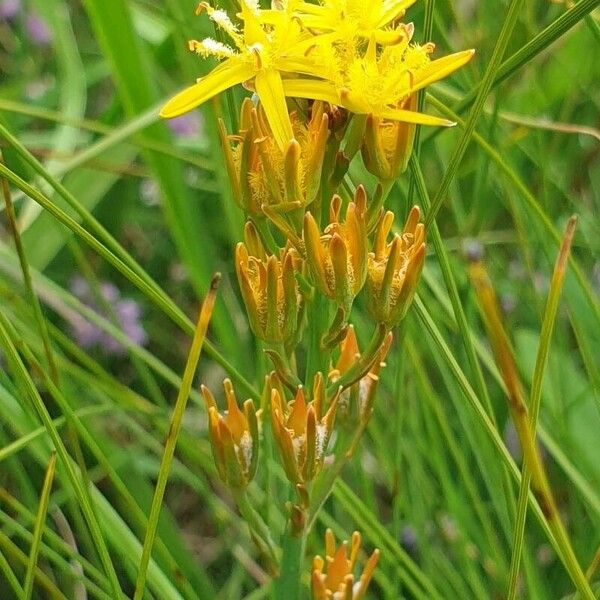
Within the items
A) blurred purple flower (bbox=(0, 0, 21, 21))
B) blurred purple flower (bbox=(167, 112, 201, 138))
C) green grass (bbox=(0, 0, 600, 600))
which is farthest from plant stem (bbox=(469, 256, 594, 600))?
blurred purple flower (bbox=(0, 0, 21, 21))

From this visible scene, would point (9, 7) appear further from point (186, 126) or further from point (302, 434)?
point (302, 434)

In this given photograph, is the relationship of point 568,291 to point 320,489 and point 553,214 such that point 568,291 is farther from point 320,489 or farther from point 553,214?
point 320,489

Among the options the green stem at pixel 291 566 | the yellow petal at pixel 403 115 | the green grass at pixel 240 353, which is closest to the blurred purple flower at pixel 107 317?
the green grass at pixel 240 353

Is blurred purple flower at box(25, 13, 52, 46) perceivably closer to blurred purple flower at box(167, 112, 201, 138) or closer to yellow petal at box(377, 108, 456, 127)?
blurred purple flower at box(167, 112, 201, 138)

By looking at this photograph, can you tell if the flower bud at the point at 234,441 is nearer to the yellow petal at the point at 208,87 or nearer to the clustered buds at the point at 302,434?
the clustered buds at the point at 302,434

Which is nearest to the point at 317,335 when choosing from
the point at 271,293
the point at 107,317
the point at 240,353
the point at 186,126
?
the point at 271,293

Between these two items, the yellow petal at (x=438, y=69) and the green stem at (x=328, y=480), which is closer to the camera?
the yellow petal at (x=438, y=69)
